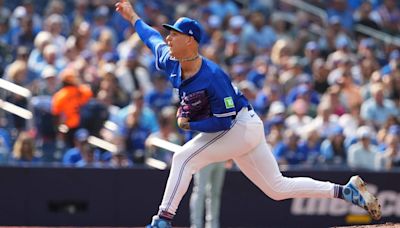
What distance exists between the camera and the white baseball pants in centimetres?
757

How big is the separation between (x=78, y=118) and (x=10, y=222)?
63.2 inches

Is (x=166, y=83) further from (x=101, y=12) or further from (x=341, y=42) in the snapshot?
(x=341, y=42)

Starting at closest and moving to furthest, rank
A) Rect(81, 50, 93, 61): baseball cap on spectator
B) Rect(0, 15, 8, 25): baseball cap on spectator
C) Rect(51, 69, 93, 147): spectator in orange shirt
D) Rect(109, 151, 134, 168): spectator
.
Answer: Rect(109, 151, 134, 168): spectator
Rect(51, 69, 93, 147): spectator in orange shirt
Rect(81, 50, 93, 61): baseball cap on spectator
Rect(0, 15, 8, 25): baseball cap on spectator

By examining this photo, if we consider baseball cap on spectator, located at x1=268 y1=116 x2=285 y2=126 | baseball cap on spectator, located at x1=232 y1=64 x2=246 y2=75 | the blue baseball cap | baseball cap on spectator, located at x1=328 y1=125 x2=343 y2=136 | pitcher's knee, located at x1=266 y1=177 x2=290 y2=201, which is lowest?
pitcher's knee, located at x1=266 y1=177 x2=290 y2=201

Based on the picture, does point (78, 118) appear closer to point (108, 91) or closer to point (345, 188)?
point (108, 91)

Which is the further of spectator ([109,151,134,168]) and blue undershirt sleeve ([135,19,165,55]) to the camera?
spectator ([109,151,134,168])

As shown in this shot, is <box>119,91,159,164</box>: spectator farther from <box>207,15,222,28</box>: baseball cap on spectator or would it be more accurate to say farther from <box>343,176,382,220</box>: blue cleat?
<box>343,176,382,220</box>: blue cleat

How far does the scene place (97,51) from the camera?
14.2 m

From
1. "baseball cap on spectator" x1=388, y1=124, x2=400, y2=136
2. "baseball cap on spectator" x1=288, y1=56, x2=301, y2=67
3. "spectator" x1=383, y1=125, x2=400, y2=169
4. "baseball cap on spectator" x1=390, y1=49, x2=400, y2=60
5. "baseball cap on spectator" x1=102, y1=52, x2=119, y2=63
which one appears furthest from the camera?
"baseball cap on spectator" x1=390, y1=49, x2=400, y2=60

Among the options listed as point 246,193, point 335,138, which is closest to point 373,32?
point 335,138

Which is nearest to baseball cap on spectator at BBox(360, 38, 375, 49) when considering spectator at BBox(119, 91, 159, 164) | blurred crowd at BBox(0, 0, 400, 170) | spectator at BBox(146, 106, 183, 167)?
blurred crowd at BBox(0, 0, 400, 170)

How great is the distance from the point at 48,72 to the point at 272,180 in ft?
18.6

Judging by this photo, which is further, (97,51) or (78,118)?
(97,51)

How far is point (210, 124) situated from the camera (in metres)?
7.54
